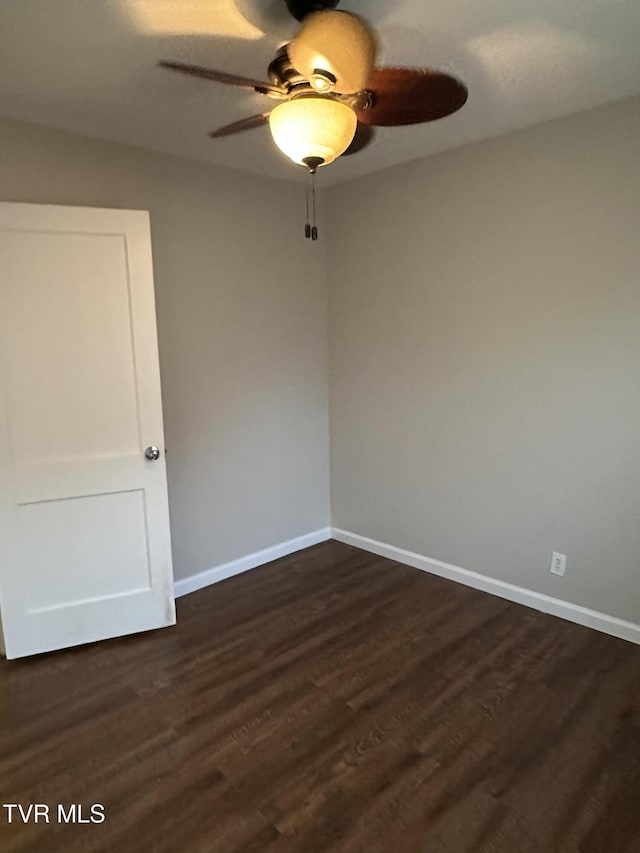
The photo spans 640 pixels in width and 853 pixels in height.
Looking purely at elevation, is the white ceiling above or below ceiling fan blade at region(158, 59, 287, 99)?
above

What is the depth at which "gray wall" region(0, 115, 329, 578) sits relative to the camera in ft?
9.04

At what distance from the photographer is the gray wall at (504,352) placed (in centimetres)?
258

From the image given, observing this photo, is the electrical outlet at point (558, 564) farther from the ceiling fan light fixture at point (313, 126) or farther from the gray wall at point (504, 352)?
the ceiling fan light fixture at point (313, 126)

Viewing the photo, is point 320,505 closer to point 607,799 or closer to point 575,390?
point 575,390

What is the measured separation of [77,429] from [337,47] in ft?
6.49

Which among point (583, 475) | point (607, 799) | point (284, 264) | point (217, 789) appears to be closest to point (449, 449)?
point (583, 475)

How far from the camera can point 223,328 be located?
331 cm

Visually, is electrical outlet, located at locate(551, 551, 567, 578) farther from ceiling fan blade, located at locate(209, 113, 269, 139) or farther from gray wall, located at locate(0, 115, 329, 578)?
ceiling fan blade, located at locate(209, 113, 269, 139)

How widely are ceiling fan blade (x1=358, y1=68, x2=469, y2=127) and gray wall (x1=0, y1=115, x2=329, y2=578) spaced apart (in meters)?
1.49

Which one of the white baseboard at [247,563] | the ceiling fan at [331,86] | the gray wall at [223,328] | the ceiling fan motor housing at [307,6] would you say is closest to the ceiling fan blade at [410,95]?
the ceiling fan at [331,86]

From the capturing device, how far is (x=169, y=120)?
2.51 meters

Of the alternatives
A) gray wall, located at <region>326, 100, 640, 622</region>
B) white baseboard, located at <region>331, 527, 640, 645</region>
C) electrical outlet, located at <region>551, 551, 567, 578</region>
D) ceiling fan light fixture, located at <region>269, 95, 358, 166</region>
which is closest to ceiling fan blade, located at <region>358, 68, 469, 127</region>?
ceiling fan light fixture, located at <region>269, 95, 358, 166</region>

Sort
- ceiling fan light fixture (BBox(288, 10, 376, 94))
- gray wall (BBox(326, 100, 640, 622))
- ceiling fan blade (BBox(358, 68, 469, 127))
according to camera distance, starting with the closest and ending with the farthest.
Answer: ceiling fan light fixture (BBox(288, 10, 376, 94)) < ceiling fan blade (BBox(358, 68, 469, 127)) < gray wall (BBox(326, 100, 640, 622))

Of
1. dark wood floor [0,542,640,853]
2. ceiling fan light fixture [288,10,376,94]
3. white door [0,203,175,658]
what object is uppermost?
ceiling fan light fixture [288,10,376,94]
